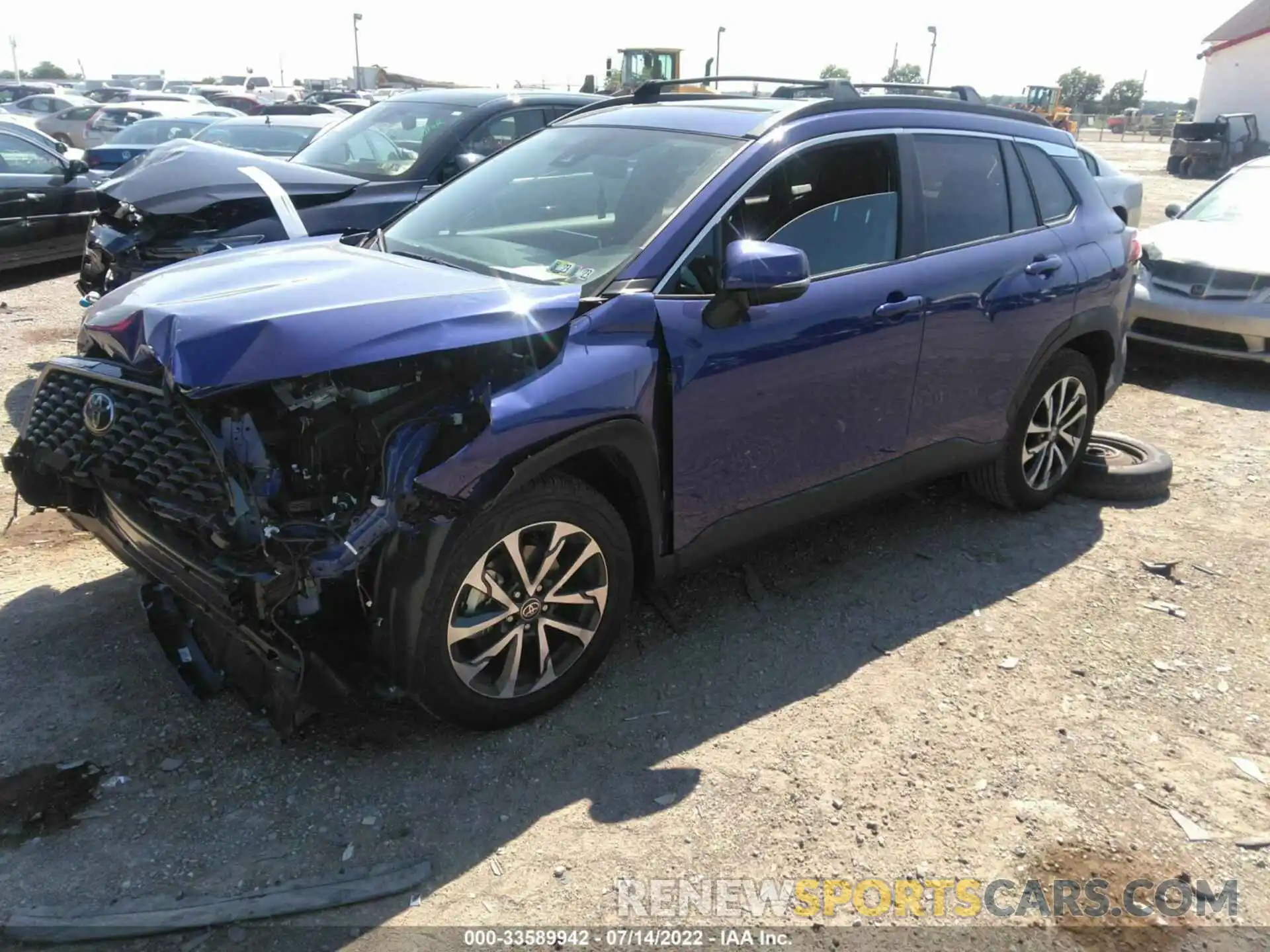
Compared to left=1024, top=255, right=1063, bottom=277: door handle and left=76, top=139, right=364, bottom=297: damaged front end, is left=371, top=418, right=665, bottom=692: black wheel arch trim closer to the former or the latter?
left=1024, top=255, right=1063, bottom=277: door handle

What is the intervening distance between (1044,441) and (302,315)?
3759mm

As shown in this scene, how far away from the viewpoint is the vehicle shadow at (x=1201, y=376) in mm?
7414

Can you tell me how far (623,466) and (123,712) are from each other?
1.83 m

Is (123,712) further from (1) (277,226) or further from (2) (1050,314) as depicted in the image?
(2) (1050,314)

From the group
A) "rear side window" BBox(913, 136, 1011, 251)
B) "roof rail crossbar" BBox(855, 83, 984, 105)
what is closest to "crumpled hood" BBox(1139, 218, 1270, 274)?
Answer: "roof rail crossbar" BBox(855, 83, 984, 105)

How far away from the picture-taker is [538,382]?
9.65 feet

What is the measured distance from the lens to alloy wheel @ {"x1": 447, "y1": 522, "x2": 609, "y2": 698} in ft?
9.85

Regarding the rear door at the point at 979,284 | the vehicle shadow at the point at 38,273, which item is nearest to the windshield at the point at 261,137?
the vehicle shadow at the point at 38,273

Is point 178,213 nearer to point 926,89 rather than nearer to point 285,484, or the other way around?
point 285,484

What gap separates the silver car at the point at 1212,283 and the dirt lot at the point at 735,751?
366 cm

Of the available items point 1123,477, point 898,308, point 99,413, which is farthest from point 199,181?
point 1123,477

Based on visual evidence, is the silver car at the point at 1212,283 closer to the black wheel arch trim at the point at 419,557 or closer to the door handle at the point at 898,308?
the door handle at the point at 898,308

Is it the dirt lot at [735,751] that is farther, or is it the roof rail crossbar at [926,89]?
the roof rail crossbar at [926,89]

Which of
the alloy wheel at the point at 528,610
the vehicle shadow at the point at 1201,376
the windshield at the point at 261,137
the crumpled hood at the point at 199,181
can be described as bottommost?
the vehicle shadow at the point at 1201,376
